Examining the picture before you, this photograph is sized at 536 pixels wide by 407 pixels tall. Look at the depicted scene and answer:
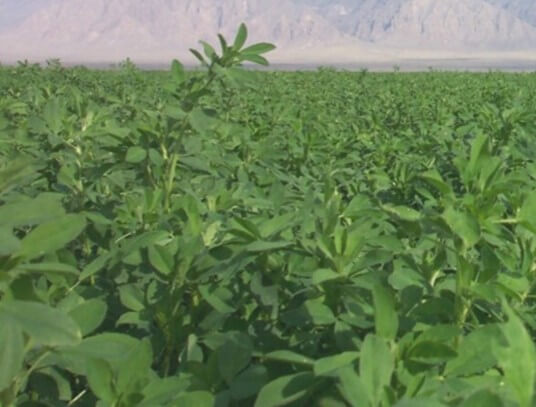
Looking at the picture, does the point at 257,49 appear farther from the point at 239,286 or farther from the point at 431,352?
the point at 431,352

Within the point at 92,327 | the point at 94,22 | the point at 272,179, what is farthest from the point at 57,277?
the point at 94,22

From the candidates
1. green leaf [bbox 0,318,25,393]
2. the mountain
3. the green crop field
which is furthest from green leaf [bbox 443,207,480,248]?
the mountain

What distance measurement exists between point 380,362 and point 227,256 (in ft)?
1.75

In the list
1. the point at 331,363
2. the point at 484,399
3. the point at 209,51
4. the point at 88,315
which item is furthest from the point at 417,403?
the point at 209,51

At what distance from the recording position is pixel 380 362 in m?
0.82

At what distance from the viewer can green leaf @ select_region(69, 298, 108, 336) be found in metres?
1.05

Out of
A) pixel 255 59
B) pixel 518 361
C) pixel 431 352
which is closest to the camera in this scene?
pixel 518 361

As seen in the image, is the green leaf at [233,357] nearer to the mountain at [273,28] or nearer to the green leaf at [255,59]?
the green leaf at [255,59]

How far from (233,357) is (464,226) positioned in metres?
0.43

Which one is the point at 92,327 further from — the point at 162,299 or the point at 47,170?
the point at 47,170

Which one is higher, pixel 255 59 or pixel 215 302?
pixel 255 59

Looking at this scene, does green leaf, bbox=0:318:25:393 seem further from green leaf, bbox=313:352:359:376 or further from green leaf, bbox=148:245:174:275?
green leaf, bbox=148:245:174:275

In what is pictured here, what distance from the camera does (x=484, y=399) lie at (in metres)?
0.64

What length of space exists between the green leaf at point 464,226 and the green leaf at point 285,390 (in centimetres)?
34
